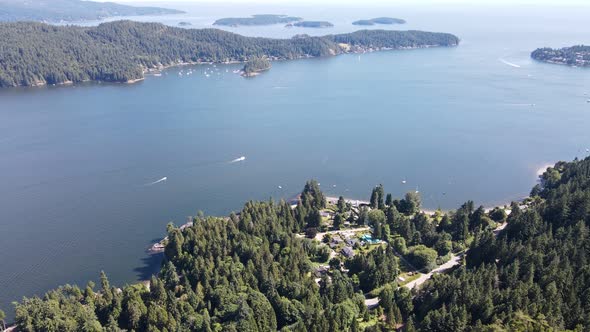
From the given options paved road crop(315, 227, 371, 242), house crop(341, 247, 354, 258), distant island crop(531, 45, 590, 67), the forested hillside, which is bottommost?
house crop(341, 247, 354, 258)

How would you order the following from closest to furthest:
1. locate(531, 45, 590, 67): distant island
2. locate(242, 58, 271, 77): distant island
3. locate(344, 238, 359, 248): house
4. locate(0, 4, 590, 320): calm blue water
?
1. locate(344, 238, 359, 248): house
2. locate(0, 4, 590, 320): calm blue water
3. locate(242, 58, 271, 77): distant island
4. locate(531, 45, 590, 67): distant island

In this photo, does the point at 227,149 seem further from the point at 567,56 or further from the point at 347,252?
the point at 567,56

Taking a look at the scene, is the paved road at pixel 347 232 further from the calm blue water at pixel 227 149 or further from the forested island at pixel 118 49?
the forested island at pixel 118 49

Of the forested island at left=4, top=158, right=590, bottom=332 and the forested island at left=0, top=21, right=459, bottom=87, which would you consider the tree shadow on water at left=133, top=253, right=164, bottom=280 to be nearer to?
the forested island at left=4, top=158, right=590, bottom=332

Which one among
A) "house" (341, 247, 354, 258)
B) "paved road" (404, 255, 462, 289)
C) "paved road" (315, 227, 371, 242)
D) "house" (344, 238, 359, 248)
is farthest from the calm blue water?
"house" (341, 247, 354, 258)

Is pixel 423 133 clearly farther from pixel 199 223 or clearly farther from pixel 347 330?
pixel 347 330

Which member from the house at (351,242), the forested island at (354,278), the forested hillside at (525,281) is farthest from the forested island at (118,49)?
the forested hillside at (525,281)

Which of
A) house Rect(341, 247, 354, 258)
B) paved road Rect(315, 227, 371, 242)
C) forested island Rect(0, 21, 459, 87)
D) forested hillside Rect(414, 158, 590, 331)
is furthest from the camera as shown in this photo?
forested island Rect(0, 21, 459, 87)

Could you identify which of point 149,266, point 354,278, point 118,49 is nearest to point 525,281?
point 354,278
